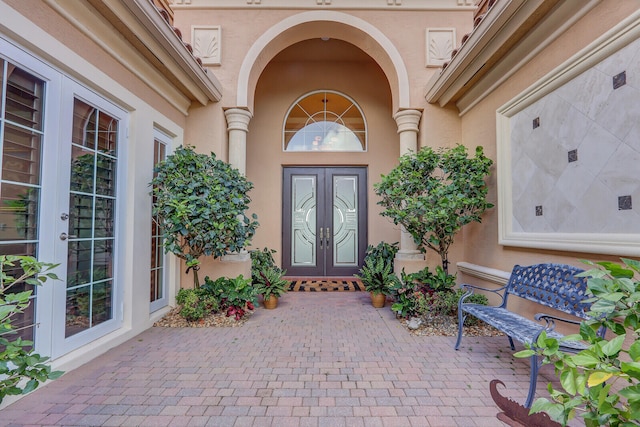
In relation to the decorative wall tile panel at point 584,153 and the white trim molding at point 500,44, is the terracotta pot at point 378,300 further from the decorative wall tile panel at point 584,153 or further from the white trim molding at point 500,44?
the white trim molding at point 500,44

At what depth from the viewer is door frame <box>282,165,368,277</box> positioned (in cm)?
607

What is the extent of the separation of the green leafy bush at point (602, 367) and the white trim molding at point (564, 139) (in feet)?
5.27

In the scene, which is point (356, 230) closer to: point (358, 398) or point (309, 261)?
point (309, 261)

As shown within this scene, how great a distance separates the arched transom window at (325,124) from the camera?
20.3ft

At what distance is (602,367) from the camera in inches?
30.1

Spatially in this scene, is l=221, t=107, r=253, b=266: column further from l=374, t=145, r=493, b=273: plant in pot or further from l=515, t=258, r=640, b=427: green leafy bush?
l=515, t=258, r=640, b=427: green leafy bush

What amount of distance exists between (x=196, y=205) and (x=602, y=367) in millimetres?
3411

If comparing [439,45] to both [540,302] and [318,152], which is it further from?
[540,302]

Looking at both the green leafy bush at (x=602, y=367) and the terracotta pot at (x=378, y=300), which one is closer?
the green leafy bush at (x=602, y=367)

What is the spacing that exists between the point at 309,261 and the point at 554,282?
13.8 feet

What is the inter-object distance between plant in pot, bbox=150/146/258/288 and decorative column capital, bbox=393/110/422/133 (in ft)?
8.73

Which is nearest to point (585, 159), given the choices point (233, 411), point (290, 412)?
point (290, 412)

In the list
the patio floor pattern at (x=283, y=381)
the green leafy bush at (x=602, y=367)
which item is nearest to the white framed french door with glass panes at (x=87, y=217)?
the patio floor pattern at (x=283, y=381)

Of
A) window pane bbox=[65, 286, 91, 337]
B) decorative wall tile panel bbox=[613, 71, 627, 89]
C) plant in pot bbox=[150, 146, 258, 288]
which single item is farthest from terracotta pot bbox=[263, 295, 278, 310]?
decorative wall tile panel bbox=[613, 71, 627, 89]
